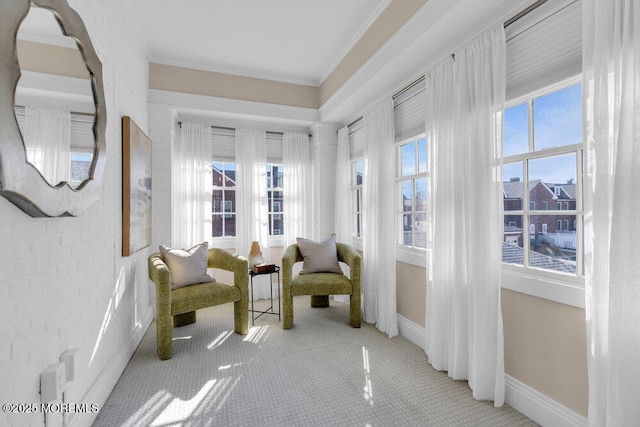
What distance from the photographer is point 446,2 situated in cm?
188

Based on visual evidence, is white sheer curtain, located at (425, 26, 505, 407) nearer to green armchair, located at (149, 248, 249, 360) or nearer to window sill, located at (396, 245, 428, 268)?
window sill, located at (396, 245, 428, 268)

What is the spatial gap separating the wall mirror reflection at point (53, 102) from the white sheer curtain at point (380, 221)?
2405 millimetres

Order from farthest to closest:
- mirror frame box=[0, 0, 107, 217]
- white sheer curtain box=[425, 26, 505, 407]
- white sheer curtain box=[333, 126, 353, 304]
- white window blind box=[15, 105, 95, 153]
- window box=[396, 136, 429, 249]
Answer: white sheer curtain box=[333, 126, 353, 304]
window box=[396, 136, 429, 249]
white sheer curtain box=[425, 26, 505, 407]
white window blind box=[15, 105, 95, 153]
mirror frame box=[0, 0, 107, 217]

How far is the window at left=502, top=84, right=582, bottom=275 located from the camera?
1.63 meters

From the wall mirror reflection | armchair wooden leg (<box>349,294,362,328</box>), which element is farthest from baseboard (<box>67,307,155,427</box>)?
armchair wooden leg (<box>349,294,362,328</box>)

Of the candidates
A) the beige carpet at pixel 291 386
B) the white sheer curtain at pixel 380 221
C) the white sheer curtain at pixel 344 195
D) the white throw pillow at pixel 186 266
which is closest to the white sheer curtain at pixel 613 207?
the beige carpet at pixel 291 386

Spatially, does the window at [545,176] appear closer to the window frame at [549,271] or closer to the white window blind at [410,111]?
the window frame at [549,271]

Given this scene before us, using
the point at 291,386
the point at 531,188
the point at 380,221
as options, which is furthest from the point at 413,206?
the point at 291,386

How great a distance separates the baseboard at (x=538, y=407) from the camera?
62.2 inches

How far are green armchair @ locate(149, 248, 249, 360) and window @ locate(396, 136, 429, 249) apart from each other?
65.3 inches

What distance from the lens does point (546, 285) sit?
5.51ft

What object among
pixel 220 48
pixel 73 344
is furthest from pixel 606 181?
pixel 220 48

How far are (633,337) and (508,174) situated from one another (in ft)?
3.56

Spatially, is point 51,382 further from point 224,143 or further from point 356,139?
point 356,139
